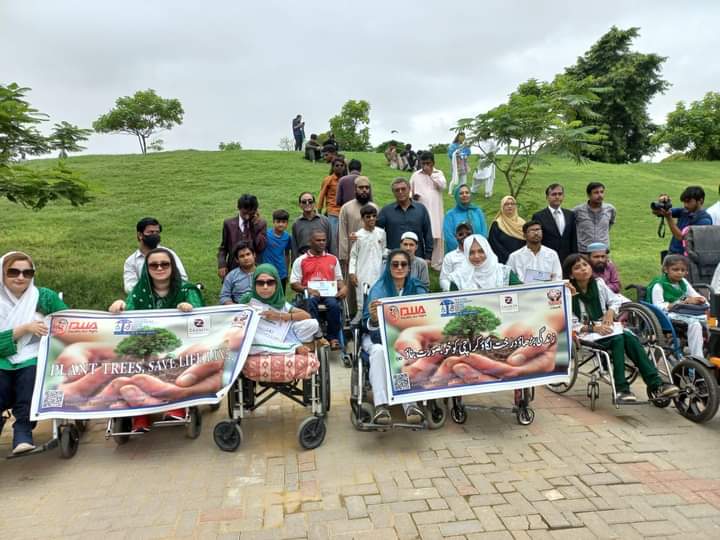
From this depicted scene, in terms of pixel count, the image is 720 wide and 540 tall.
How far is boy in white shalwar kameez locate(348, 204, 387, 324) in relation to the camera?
5902 mm

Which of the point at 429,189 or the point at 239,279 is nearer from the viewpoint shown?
the point at 239,279

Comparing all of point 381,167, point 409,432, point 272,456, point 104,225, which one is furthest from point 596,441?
point 381,167

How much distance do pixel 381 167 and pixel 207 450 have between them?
1906cm

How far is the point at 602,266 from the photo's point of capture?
17.6 feet

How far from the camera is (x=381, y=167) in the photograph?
2172 centimetres

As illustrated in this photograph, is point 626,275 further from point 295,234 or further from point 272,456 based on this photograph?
point 272,456

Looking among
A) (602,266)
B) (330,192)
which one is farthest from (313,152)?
(602,266)

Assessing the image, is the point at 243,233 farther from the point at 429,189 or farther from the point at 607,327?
the point at 607,327

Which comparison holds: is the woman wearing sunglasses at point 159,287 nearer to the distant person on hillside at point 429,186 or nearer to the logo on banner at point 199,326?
the logo on banner at point 199,326

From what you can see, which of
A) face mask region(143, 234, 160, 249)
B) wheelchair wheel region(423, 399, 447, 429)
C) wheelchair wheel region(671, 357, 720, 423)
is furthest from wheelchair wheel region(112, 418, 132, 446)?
wheelchair wheel region(671, 357, 720, 423)

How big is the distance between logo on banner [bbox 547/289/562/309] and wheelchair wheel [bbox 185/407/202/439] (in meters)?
3.24

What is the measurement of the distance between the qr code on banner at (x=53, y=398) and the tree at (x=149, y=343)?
0.50 m

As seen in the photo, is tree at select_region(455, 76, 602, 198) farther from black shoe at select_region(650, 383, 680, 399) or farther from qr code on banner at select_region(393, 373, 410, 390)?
qr code on banner at select_region(393, 373, 410, 390)

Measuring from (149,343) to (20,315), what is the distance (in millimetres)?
1057
